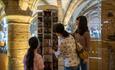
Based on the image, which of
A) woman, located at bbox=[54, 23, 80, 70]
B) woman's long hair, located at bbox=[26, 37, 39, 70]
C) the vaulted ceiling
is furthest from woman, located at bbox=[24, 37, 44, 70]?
the vaulted ceiling

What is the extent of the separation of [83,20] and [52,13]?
1267mm

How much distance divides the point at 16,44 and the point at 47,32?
2.08 meters

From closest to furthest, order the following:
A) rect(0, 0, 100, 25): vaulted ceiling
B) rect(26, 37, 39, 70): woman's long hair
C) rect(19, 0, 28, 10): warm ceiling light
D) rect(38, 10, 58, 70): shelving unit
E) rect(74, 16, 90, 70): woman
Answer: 1. rect(26, 37, 39, 70): woman's long hair
2. rect(74, 16, 90, 70): woman
3. rect(38, 10, 58, 70): shelving unit
4. rect(0, 0, 100, 25): vaulted ceiling
5. rect(19, 0, 28, 10): warm ceiling light

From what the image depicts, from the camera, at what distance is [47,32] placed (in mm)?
5336

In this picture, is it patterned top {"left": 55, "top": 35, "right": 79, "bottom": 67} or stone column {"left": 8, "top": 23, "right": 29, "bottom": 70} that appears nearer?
patterned top {"left": 55, "top": 35, "right": 79, "bottom": 67}

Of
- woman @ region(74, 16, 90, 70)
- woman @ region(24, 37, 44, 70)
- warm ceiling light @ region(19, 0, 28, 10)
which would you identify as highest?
warm ceiling light @ region(19, 0, 28, 10)

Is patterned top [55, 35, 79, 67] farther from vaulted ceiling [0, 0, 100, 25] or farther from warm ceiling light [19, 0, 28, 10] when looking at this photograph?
warm ceiling light [19, 0, 28, 10]

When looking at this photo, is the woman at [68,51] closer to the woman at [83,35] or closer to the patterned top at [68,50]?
the patterned top at [68,50]

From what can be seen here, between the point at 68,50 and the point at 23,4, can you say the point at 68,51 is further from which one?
the point at 23,4

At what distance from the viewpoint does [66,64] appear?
3920mm

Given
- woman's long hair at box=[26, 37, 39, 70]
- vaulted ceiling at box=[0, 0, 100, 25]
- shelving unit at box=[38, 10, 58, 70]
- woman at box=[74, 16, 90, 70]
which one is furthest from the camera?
vaulted ceiling at box=[0, 0, 100, 25]

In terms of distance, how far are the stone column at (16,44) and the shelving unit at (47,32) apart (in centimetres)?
197

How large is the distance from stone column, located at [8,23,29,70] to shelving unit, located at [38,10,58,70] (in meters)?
1.97

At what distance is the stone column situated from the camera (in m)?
7.13
